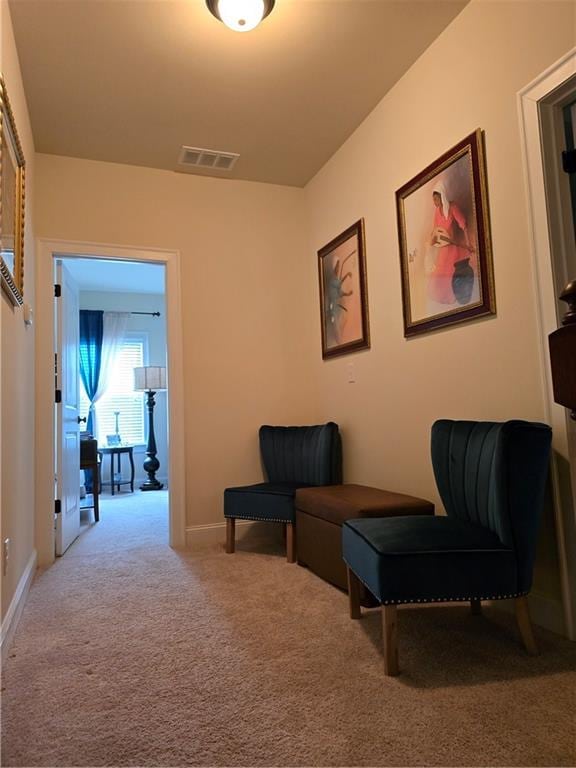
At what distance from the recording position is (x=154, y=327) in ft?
23.2

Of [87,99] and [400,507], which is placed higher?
[87,99]

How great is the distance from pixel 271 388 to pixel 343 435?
705 millimetres

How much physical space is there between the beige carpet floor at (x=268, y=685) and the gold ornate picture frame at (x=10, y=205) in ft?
4.73

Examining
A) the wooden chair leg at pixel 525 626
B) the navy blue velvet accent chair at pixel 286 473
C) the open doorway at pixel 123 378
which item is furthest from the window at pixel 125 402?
the wooden chair leg at pixel 525 626

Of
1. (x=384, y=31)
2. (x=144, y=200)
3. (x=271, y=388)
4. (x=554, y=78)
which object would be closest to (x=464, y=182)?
(x=554, y=78)

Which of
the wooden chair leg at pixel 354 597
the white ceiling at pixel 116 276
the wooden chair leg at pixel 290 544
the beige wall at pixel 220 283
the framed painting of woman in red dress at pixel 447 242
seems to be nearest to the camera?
the wooden chair leg at pixel 354 597

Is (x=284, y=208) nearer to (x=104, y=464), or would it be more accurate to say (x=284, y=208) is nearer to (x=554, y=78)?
(x=554, y=78)

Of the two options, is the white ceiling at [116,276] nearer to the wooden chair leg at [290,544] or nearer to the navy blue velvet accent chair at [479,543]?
the wooden chair leg at [290,544]

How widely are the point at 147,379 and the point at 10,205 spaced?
4.38 metres

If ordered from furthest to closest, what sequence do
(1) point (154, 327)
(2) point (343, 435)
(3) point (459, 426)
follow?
1. (1) point (154, 327)
2. (2) point (343, 435)
3. (3) point (459, 426)

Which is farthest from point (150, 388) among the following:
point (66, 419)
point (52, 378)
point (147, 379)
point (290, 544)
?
point (290, 544)

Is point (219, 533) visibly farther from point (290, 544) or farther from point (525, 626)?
point (525, 626)

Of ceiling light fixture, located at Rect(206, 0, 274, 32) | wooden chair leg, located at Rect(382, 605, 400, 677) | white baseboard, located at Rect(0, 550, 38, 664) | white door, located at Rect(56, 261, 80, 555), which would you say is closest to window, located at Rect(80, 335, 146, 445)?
white door, located at Rect(56, 261, 80, 555)

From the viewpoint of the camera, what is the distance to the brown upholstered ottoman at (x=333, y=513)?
2312 millimetres
